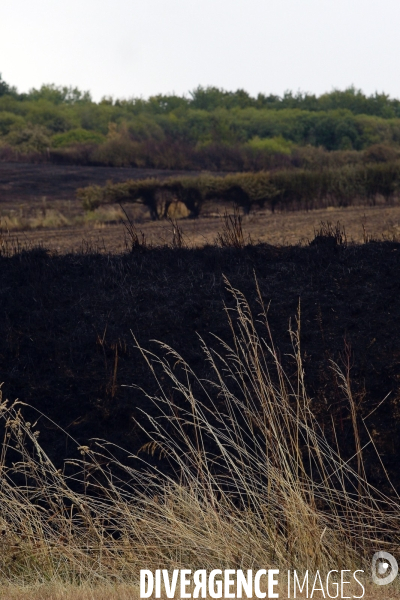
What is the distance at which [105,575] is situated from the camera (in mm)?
4367

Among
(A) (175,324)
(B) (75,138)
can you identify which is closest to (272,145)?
(B) (75,138)

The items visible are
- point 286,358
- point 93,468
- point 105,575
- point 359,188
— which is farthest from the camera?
point 359,188

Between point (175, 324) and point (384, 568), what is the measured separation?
10.2 ft

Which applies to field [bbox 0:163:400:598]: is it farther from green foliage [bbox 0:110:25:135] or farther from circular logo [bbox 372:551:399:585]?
green foliage [bbox 0:110:25:135]

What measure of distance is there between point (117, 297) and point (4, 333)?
109cm

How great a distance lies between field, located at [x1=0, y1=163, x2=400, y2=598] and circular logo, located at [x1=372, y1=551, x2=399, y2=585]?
0.25 ft

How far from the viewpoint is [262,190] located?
2420 cm

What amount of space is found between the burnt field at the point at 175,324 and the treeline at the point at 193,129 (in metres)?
29.4

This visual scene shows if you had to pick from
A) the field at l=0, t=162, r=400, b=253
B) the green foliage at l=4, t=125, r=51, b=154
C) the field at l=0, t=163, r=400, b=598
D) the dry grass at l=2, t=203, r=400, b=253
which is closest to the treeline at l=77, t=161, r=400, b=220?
the field at l=0, t=162, r=400, b=253

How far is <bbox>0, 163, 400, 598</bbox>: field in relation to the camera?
4.52 m

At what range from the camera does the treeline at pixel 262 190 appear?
23.8 metres

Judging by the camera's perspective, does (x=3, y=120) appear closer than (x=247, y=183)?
No

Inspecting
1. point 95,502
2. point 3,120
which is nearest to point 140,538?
point 95,502

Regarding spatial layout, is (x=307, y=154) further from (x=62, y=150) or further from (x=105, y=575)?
(x=105, y=575)
